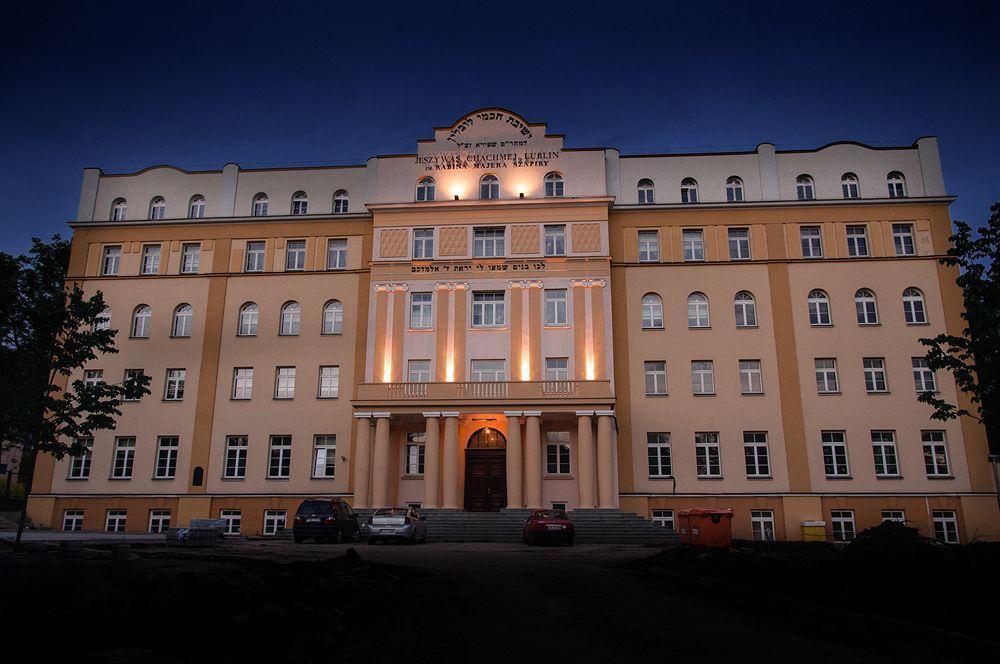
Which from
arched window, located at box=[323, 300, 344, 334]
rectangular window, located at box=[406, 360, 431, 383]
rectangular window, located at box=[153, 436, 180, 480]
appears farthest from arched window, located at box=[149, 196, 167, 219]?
rectangular window, located at box=[406, 360, 431, 383]

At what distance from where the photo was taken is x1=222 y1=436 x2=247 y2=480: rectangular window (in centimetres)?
3541

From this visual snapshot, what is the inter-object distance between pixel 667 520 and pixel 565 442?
567 cm

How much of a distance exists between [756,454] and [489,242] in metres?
16.1

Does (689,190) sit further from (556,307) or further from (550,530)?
(550,530)

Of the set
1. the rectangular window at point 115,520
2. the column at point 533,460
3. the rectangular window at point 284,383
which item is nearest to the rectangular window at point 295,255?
the rectangular window at point 284,383

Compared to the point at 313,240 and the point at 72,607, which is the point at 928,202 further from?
the point at 72,607

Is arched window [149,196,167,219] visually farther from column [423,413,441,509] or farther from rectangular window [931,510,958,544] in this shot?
rectangular window [931,510,958,544]

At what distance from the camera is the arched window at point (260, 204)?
1550 inches

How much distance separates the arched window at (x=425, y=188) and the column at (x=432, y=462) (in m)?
11.9

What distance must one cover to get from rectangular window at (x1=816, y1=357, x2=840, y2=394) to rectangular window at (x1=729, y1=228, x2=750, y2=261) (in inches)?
240

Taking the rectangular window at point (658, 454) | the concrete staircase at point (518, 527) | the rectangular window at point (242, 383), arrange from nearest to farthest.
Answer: the concrete staircase at point (518, 527) < the rectangular window at point (658, 454) < the rectangular window at point (242, 383)

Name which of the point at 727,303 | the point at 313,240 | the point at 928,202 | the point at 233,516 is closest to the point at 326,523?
the point at 233,516

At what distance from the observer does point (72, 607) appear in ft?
20.9

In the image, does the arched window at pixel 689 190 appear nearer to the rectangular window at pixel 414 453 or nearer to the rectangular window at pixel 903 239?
the rectangular window at pixel 903 239
